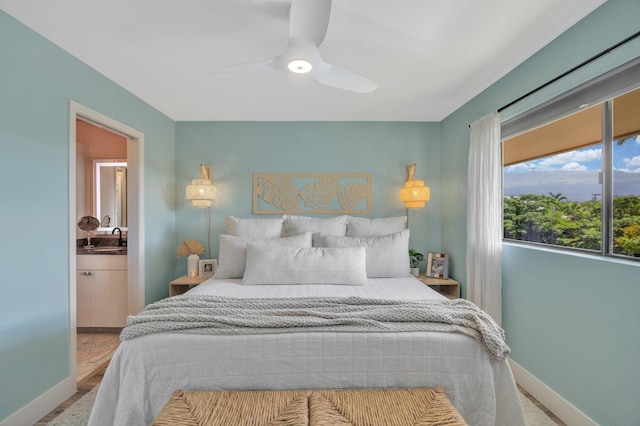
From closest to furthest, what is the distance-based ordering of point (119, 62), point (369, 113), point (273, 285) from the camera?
point (119, 62), point (273, 285), point (369, 113)

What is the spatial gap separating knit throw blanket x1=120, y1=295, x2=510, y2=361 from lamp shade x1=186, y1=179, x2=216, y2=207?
1741 mm

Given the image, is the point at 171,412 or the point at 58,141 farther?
the point at 58,141

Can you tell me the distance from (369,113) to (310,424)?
3013 millimetres

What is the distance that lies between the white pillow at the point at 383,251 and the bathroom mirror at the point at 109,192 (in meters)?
2.76

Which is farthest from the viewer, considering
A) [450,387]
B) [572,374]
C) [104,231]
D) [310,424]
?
[104,231]

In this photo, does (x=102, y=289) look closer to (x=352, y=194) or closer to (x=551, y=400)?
(x=352, y=194)

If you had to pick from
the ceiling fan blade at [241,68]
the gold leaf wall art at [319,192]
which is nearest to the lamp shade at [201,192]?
the gold leaf wall art at [319,192]

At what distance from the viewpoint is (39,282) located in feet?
6.48

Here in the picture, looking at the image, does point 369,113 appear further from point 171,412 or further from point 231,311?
point 171,412

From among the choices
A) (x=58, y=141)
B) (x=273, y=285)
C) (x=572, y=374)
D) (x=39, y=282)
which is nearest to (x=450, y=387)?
(x=572, y=374)

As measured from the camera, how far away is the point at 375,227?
125 inches

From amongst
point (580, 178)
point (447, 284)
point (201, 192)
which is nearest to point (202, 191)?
point (201, 192)

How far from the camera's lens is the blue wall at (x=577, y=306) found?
1528 millimetres

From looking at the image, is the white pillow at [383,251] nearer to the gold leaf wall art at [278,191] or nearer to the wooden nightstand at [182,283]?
the gold leaf wall art at [278,191]
